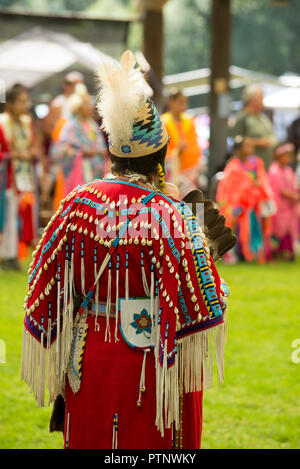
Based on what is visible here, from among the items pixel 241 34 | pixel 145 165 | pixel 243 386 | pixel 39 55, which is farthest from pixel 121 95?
pixel 241 34

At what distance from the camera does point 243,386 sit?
13.0 ft

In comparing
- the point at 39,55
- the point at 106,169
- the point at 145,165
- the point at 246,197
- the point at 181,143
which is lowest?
the point at 246,197

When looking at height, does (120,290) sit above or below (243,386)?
above

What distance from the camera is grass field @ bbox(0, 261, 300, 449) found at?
326 centimetres

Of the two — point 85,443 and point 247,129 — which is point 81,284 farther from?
point 247,129

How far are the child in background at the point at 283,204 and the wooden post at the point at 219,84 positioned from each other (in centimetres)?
105

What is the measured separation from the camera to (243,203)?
8.17m

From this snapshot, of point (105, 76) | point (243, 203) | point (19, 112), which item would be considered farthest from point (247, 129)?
point (105, 76)

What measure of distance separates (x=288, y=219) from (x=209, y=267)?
22.5ft

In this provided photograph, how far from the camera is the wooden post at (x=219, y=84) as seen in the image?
972 cm

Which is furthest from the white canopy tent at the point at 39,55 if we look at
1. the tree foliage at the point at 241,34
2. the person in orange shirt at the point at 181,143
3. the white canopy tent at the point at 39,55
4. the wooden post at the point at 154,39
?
the tree foliage at the point at 241,34

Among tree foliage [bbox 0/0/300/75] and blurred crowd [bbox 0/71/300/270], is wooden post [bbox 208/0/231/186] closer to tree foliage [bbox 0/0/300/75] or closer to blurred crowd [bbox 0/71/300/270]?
blurred crowd [bbox 0/71/300/270]

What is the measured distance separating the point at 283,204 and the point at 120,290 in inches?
274

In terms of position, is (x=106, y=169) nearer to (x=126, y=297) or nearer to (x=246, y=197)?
(x=246, y=197)
